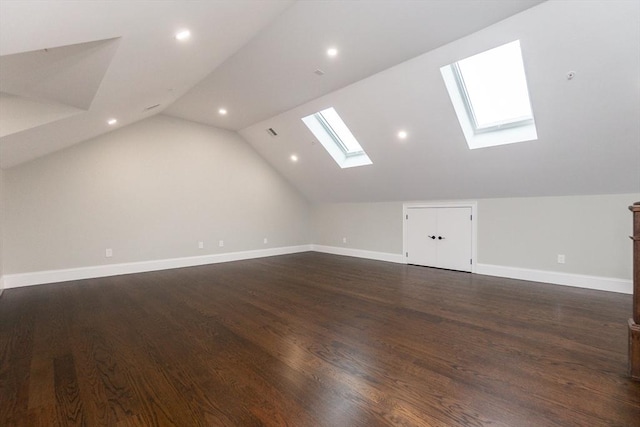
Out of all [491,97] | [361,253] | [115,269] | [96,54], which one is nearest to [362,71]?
[491,97]

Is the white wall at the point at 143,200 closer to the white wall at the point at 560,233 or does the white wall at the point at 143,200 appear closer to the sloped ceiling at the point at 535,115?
the sloped ceiling at the point at 535,115

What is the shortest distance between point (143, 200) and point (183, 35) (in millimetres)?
3565

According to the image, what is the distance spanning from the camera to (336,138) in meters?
5.52

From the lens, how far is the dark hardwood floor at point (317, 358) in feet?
4.81

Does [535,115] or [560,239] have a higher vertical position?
[535,115]

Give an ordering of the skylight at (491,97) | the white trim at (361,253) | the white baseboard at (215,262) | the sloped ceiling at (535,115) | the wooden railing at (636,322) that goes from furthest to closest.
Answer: the white trim at (361,253)
the white baseboard at (215,262)
the skylight at (491,97)
the sloped ceiling at (535,115)
the wooden railing at (636,322)

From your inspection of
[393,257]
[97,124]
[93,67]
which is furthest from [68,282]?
[393,257]

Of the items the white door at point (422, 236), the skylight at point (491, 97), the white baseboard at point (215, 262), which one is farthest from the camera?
the white door at point (422, 236)

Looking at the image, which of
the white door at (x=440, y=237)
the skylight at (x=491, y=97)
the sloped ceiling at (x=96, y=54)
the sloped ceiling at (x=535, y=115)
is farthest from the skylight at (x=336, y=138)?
the sloped ceiling at (x=96, y=54)

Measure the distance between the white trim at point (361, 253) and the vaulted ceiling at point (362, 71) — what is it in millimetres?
1845

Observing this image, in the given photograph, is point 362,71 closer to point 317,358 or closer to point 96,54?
point 96,54

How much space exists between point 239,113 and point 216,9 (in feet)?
10.1

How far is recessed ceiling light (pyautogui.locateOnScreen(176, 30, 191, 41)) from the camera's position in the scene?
2.23 metres

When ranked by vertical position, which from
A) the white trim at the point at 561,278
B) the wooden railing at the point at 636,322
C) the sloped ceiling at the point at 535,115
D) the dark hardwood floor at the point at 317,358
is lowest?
the dark hardwood floor at the point at 317,358
